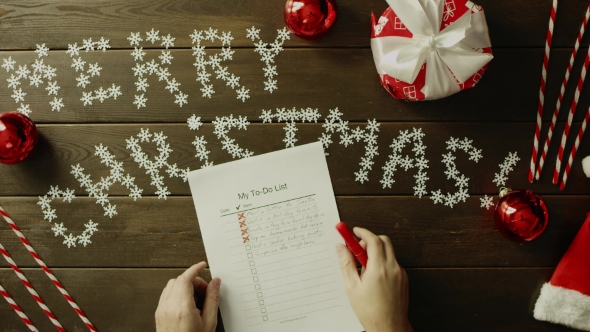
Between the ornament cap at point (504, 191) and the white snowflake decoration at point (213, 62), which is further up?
the white snowflake decoration at point (213, 62)

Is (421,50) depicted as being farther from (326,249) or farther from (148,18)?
(148,18)

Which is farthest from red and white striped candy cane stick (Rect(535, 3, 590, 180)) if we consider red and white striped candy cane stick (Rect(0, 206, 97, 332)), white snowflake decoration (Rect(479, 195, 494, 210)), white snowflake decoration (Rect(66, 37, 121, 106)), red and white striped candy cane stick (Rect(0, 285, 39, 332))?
red and white striped candy cane stick (Rect(0, 285, 39, 332))

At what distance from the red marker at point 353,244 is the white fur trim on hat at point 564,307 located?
401mm

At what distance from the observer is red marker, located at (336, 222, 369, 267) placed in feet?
2.89

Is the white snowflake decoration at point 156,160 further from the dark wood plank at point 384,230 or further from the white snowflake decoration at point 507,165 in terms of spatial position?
the white snowflake decoration at point 507,165

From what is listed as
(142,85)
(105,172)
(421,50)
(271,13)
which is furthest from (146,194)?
(421,50)

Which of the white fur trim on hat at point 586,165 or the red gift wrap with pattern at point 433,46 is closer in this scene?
the red gift wrap with pattern at point 433,46

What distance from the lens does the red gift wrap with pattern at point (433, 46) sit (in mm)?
823

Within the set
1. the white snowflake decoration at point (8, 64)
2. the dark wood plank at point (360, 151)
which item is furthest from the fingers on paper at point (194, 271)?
the white snowflake decoration at point (8, 64)

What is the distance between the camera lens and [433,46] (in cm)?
83

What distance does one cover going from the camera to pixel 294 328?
97cm

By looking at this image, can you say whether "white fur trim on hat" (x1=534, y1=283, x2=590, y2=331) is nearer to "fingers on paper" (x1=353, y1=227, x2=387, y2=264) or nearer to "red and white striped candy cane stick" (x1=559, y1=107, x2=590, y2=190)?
"red and white striped candy cane stick" (x1=559, y1=107, x2=590, y2=190)

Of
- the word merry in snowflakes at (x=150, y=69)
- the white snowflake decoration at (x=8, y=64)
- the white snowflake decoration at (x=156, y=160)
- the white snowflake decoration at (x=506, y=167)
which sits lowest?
the white snowflake decoration at (x=506, y=167)

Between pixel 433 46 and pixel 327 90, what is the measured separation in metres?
0.24
